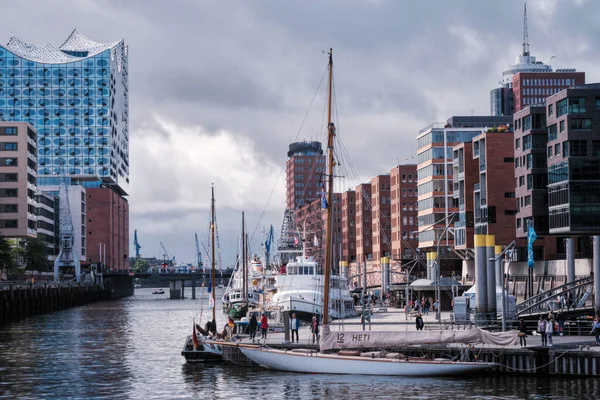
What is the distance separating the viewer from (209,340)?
79.8m

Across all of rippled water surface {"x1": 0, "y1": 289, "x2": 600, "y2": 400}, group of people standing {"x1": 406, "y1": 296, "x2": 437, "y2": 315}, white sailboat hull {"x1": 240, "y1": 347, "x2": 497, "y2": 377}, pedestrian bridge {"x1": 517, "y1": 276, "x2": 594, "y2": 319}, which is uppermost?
pedestrian bridge {"x1": 517, "y1": 276, "x2": 594, "y2": 319}

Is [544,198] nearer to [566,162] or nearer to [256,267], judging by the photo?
A: [566,162]

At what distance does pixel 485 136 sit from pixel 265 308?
63.2 m

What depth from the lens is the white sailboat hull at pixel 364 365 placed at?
6450 centimetres

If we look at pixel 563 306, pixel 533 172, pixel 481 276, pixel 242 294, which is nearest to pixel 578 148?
pixel 533 172

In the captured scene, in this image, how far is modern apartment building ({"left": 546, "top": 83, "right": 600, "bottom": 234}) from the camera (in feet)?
386

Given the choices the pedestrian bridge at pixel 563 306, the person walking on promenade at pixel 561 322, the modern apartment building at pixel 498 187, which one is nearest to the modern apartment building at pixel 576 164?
the pedestrian bridge at pixel 563 306

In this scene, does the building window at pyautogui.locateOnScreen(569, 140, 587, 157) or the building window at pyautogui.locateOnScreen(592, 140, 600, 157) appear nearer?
the building window at pyautogui.locateOnScreen(592, 140, 600, 157)

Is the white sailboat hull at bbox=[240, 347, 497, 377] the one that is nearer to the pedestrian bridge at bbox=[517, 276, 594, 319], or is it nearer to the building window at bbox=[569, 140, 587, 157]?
the pedestrian bridge at bbox=[517, 276, 594, 319]

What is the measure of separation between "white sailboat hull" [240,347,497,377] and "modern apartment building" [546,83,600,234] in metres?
55.2

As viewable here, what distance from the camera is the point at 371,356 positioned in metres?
66.3

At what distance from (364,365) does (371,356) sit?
91cm

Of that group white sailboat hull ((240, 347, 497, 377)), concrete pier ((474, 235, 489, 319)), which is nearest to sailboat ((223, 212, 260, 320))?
concrete pier ((474, 235, 489, 319))

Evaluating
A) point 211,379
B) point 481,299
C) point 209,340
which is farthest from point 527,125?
point 211,379
